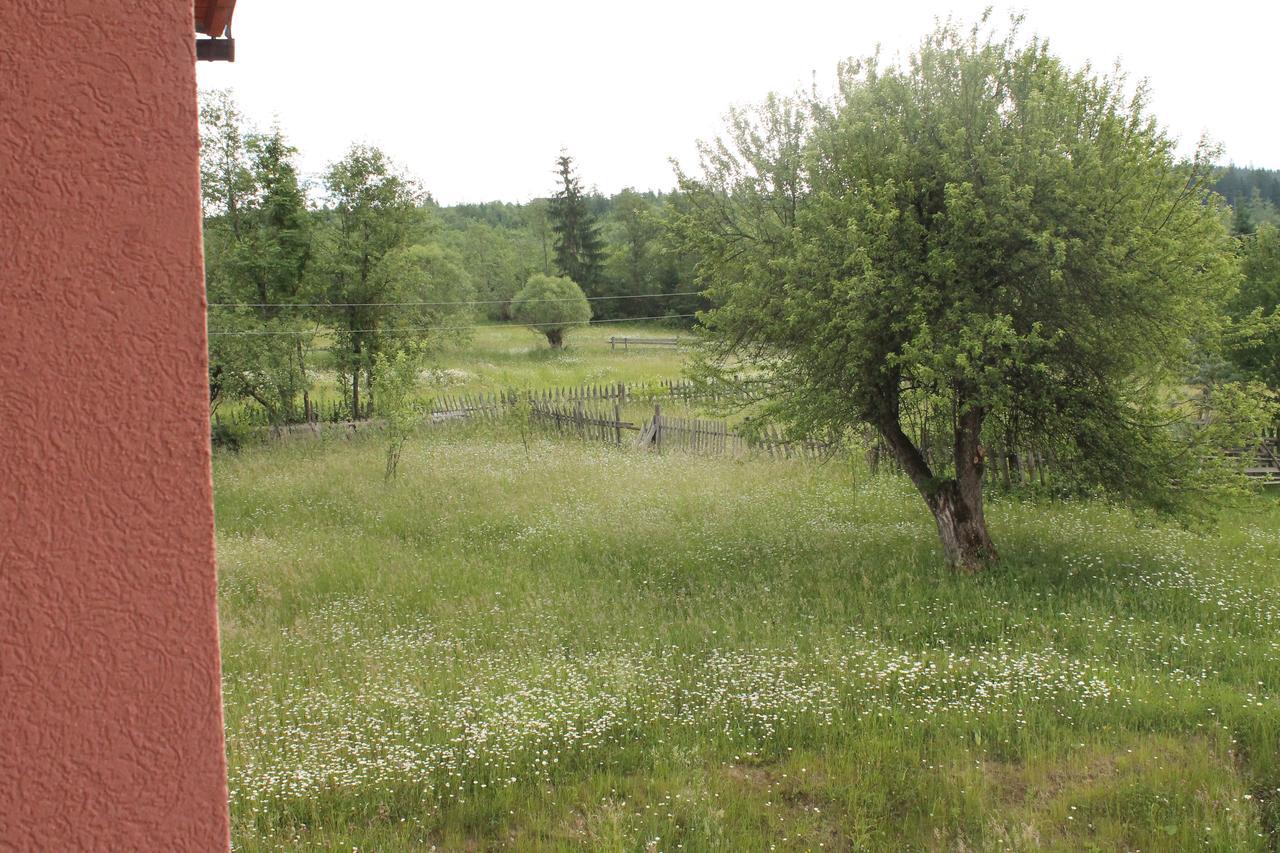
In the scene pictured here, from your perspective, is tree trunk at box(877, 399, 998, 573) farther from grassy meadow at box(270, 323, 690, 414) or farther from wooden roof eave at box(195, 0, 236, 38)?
grassy meadow at box(270, 323, 690, 414)

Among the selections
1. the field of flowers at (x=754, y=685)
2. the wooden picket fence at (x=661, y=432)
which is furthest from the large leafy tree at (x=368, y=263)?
the field of flowers at (x=754, y=685)

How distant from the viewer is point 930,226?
38.7 feet

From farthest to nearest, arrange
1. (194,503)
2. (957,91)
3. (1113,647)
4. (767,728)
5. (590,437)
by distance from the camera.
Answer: (590,437) < (957,91) < (1113,647) < (767,728) < (194,503)

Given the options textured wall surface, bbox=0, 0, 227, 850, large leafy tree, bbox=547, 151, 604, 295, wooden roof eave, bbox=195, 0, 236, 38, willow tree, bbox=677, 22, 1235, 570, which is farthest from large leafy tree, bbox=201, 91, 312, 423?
large leafy tree, bbox=547, 151, 604, 295

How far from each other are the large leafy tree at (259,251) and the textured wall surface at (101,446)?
97.6ft

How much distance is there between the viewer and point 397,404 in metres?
21.1

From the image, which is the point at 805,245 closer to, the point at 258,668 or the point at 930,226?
the point at 930,226

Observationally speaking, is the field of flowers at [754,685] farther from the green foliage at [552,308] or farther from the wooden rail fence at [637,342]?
the wooden rail fence at [637,342]

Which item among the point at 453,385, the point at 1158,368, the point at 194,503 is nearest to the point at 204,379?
the point at 194,503

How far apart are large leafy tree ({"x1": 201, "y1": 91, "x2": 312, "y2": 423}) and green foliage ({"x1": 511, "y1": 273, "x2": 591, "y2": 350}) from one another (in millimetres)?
27258

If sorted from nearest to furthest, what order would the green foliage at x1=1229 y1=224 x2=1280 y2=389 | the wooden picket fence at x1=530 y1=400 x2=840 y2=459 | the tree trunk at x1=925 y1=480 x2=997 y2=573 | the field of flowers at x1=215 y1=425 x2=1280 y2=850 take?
the field of flowers at x1=215 y1=425 x2=1280 y2=850, the tree trunk at x1=925 y1=480 x2=997 y2=573, the wooden picket fence at x1=530 y1=400 x2=840 y2=459, the green foliage at x1=1229 y1=224 x2=1280 y2=389

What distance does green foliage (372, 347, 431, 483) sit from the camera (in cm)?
2045

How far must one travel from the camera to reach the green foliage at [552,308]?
195ft

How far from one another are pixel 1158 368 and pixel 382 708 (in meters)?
10.0
